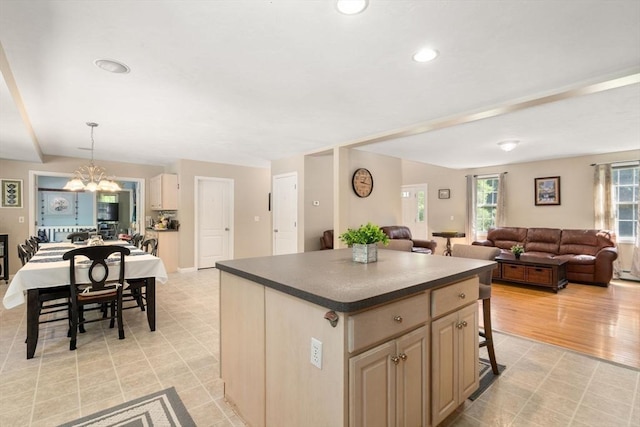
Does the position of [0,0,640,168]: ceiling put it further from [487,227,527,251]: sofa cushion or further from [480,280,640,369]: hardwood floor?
[487,227,527,251]: sofa cushion

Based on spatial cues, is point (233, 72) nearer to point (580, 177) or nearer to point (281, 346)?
point (281, 346)

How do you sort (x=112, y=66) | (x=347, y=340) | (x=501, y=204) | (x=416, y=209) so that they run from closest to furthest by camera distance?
1. (x=347, y=340)
2. (x=112, y=66)
3. (x=501, y=204)
4. (x=416, y=209)

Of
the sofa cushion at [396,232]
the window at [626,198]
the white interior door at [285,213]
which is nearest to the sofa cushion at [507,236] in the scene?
the window at [626,198]

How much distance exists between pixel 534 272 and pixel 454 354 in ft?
13.9

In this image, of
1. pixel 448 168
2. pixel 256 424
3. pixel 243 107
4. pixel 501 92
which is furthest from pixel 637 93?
pixel 448 168

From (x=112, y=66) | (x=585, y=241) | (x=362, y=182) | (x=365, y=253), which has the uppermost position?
(x=112, y=66)

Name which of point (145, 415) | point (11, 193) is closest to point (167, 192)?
point (11, 193)

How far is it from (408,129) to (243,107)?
211 centimetres

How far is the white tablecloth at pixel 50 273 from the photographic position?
8.59 feet

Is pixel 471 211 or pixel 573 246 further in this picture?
pixel 471 211

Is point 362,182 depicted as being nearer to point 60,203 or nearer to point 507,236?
point 507,236

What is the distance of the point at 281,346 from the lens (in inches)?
59.2

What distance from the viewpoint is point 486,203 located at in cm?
774

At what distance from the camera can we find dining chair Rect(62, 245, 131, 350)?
9.16ft
